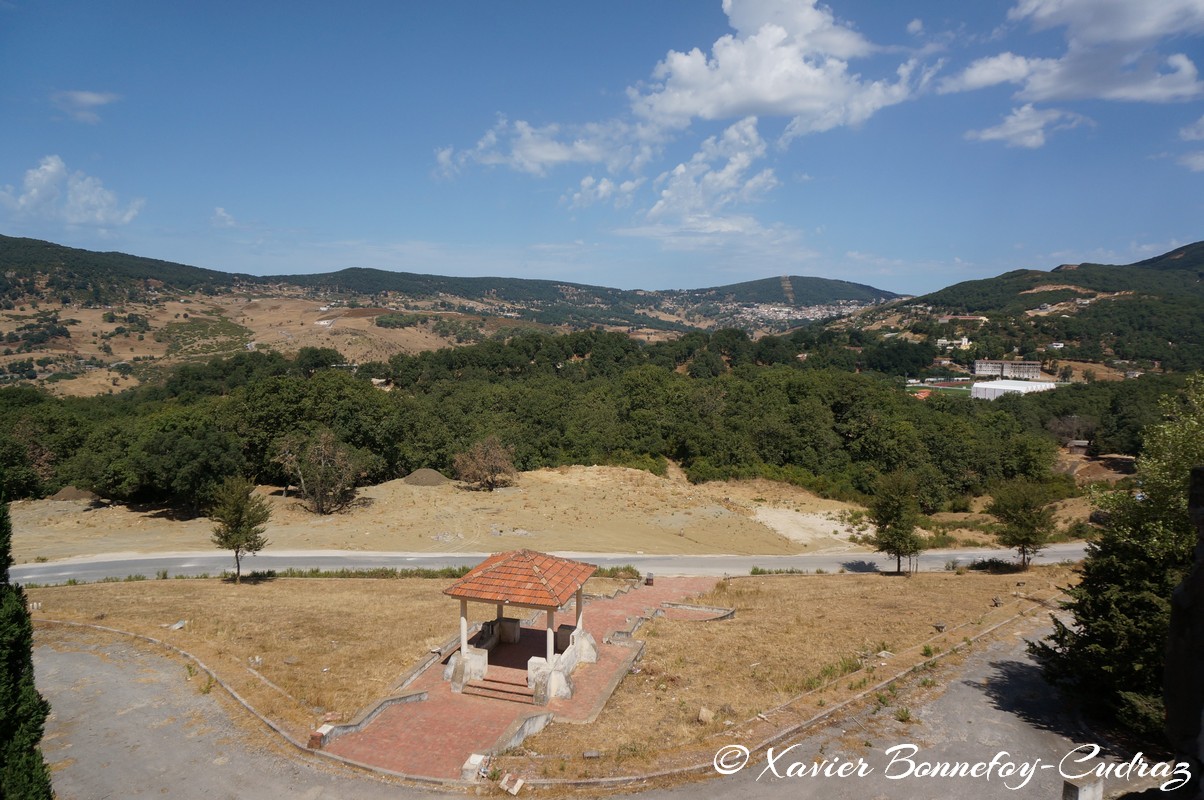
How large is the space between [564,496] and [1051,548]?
90.2 ft

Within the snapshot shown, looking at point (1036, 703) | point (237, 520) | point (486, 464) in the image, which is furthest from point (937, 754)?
point (486, 464)

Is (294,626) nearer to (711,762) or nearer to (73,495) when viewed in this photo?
(711,762)

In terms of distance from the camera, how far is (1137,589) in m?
11.4

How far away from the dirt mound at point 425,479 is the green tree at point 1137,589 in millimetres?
36918

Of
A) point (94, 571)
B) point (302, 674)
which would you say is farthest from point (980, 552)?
point (94, 571)

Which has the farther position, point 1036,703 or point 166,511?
point 166,511

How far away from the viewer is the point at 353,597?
22.3 m

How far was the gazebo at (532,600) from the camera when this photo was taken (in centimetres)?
1405


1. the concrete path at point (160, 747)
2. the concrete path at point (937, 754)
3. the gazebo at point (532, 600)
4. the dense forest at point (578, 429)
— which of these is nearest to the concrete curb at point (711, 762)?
the concrete path at point (937, 754)

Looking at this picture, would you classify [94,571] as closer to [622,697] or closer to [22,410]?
[622,697]

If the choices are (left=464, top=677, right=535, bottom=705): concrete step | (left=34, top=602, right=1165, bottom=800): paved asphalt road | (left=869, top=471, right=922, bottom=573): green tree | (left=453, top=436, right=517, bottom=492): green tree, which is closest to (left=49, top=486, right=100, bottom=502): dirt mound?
(left=453, top=436, right=517, bottom=492): green tree

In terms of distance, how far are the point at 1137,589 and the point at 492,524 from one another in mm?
28583

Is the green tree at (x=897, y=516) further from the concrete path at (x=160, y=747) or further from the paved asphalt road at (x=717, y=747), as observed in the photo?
the concrete path at (x=160, y=747)

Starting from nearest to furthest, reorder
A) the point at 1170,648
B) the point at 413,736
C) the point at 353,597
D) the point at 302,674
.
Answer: the point at 1170,648
the point at 413,736
the point at 302,674
the point at 353,597
